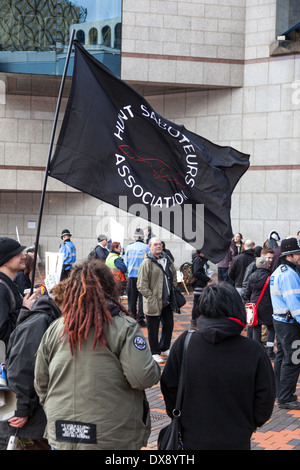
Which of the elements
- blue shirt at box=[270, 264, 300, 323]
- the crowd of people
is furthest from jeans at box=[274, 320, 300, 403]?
the crowd of people

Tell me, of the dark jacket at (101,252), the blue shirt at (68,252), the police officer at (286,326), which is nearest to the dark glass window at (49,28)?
the blue shirt at (68,252)

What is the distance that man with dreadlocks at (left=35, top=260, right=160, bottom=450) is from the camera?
336 cm

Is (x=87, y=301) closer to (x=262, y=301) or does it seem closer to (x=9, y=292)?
(x=9, y=292)

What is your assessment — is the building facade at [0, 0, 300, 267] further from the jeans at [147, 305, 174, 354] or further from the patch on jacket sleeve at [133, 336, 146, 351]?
the patch on jacket sleeve at [133, 336, 146, 351]

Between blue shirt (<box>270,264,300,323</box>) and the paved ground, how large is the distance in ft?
3.67

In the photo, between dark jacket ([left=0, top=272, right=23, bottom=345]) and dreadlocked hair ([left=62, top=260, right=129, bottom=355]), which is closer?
dreadlocked hair ([left=62, top=260, right=129, bottom=355])

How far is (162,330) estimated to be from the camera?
9422 millimetres

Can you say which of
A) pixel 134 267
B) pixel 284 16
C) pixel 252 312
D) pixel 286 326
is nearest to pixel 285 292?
pixel 286 326

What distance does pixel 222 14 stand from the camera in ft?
67.0

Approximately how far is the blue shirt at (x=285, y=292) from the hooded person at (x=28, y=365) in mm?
3795

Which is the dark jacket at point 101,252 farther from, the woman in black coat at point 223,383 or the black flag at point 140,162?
the woman in black coat at point 223,383

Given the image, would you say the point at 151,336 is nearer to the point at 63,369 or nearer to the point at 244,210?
the point at 63,369

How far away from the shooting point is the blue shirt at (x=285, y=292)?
7.00 m

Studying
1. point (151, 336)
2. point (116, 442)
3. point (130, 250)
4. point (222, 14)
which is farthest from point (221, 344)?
point (222, 14)
